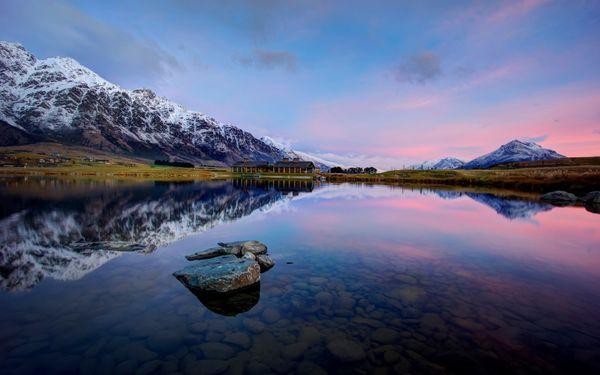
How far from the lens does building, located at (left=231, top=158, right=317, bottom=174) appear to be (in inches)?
6270

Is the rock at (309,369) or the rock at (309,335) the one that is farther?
the rock at (309,335)

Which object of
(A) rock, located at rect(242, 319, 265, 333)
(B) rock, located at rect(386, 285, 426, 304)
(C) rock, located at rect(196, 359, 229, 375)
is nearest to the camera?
A: (C) rock, located at rect(196, 359, 229, 375)

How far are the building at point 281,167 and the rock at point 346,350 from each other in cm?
14811

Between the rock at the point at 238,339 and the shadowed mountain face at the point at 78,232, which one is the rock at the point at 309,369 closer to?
the rock at the point at 238,339

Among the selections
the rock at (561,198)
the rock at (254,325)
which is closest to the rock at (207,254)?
the rock at (254,325)

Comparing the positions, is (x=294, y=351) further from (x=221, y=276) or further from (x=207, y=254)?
(x=207, y=254)

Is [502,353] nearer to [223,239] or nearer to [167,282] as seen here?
[167,282]

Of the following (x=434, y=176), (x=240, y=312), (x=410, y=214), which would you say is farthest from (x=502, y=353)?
(x=434, y=176)

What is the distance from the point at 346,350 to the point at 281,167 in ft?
522

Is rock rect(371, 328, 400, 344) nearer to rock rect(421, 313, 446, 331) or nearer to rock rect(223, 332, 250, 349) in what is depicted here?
rock rect(421, 313, 446, 331)

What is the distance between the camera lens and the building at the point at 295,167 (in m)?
159

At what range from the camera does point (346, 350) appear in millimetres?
8250

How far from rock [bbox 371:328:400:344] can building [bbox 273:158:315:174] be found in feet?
484

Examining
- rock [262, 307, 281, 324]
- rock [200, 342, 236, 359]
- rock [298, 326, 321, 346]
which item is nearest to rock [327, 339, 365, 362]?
rock [298, 326, 321, 346]
